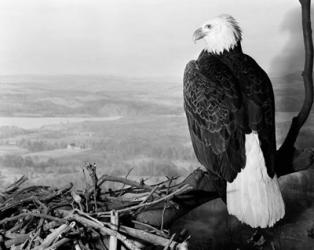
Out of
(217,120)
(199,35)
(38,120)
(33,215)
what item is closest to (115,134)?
(38,120)

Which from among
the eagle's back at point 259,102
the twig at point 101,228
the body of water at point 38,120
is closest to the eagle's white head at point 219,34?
the eagle's back at point 259,102

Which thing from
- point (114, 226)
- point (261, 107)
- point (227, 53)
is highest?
point (227, 53)

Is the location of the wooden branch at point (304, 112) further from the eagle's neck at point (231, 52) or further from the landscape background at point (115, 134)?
the landscape background at point (115, 134)

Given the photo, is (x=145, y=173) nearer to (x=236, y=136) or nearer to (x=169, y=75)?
(x=169, y=75)

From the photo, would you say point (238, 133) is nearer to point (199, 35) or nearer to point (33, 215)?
point (199, 35)

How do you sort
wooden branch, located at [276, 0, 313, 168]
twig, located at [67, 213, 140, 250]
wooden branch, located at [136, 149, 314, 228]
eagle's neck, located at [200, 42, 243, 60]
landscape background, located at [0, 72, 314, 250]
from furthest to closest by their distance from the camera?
landscape background, located at [0, 72, 314, 250] < eagle's neck, located at [200, 42, 243, 60] < wooden branch, located at [276, 0, 313, 168] < wooden branch, located at [136, 149, 314, 228] < twig, located at [67, 213, 140, 250]

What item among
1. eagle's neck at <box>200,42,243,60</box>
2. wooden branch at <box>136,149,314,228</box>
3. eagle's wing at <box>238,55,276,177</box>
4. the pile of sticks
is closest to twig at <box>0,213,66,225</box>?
the pile of sticks

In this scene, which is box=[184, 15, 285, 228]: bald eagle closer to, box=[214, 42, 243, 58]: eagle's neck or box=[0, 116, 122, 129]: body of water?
box=[214, 42, 243, 58]: eagle's neck
